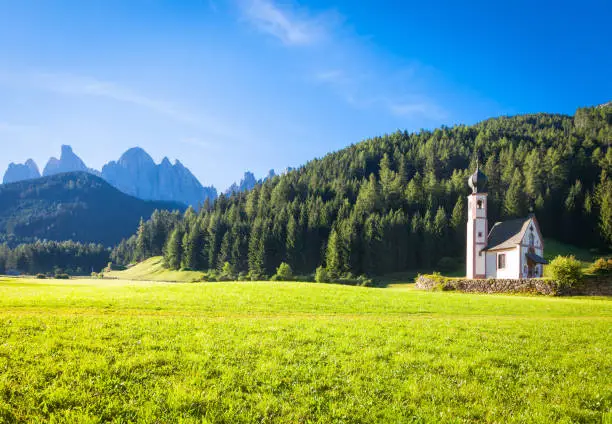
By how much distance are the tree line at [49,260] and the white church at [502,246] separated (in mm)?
167682

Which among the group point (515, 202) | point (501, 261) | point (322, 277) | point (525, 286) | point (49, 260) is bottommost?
point (49, 260)

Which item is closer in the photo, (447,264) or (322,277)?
(322,277)

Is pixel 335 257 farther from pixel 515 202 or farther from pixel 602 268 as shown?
pixel 602 268

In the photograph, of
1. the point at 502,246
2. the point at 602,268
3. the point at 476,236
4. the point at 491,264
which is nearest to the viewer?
the point at 602,268

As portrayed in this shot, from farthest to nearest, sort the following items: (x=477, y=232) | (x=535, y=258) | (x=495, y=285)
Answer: (x=477, y=232) → (x=535, y=258) → (x=495, y=285)

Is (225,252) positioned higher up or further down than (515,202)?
further down

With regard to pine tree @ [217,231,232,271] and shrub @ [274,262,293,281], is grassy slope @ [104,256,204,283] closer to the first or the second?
pine tree @ [217,231,232,271]

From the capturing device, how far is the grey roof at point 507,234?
66.7 meters

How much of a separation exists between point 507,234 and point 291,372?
7034cm

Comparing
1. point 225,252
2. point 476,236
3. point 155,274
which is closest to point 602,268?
point 476,236

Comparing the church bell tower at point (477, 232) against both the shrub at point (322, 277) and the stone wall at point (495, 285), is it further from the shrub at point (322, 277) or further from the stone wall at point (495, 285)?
the shrub at point (322, 277)

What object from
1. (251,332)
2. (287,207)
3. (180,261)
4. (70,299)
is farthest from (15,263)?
(251,332)

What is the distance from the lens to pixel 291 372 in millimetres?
10023

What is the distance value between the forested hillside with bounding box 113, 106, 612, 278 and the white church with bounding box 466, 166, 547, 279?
33.9m
